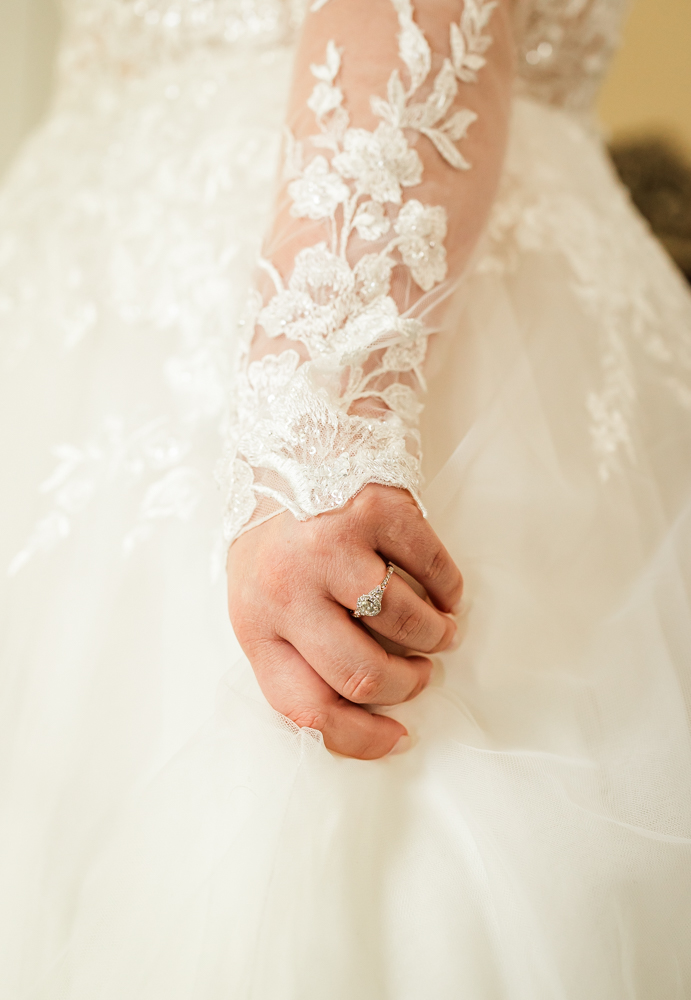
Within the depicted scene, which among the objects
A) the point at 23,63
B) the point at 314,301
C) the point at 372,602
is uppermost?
the point at 23,63

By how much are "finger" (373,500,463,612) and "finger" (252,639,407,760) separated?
0.10m

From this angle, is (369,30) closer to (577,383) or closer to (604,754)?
(577,383)

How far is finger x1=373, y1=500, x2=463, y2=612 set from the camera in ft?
1.60

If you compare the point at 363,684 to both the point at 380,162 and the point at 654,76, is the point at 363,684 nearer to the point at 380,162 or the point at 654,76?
the point at 380,162

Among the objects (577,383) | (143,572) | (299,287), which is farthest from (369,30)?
(143,572)

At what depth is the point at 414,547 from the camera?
0.49 m

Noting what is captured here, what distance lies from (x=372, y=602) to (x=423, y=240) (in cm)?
30

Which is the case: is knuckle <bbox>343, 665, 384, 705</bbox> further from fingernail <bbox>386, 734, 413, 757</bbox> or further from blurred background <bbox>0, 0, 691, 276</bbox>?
blurred background <bbox>0, 0, 691, 276</bbox>

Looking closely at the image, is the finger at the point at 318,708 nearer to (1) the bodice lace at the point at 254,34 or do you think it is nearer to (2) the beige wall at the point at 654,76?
(1) the bodice lace at the point at 254,34

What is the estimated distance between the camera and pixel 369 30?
0.60 metres

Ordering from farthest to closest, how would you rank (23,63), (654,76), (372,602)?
(654,76)
(23,63)
(372,602)

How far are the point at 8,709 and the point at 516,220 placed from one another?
2.33 ft

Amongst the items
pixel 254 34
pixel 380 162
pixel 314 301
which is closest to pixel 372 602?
pixel 314 301

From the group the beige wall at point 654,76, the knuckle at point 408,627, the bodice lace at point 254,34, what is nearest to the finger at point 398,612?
the knuckle at point 408,627
